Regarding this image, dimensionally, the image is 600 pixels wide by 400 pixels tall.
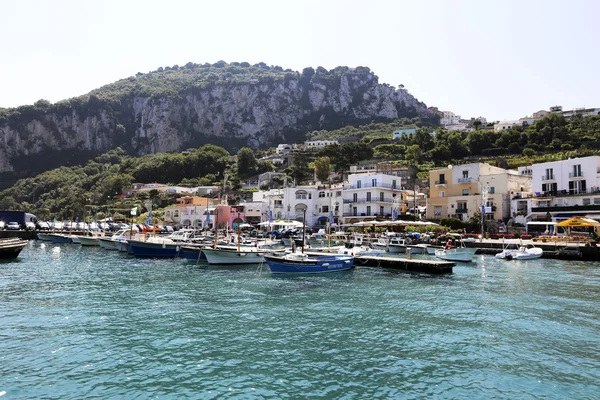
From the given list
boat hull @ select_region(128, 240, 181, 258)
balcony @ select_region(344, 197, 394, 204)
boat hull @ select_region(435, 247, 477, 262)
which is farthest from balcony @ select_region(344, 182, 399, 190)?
boat hull @ select_region(128, 240, 181, 258)

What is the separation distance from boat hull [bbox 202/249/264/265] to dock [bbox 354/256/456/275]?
30.6 ft

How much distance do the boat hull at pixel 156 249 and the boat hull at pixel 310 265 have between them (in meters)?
16.6

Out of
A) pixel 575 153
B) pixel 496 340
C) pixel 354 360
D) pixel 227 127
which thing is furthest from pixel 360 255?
pixel 227 127

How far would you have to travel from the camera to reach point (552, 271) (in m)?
31.1

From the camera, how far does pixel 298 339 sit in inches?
555

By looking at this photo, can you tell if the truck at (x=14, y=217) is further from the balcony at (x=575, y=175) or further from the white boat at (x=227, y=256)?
the balcony at (x=575, y=175)

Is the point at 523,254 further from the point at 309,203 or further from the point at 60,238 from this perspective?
the point at 60,238

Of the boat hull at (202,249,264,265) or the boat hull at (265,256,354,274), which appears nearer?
the boat hull at (265,256,354,274)

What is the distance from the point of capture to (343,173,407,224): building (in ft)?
224

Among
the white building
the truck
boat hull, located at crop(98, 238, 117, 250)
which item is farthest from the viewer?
the truck

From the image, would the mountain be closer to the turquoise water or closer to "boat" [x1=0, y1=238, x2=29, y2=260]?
"boat" [x1=0, y1=238, x2=29, y2=260]

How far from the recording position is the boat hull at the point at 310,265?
96.1 feet

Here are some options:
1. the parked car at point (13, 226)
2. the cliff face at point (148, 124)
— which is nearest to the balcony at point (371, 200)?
the parked car at point (13, 226)

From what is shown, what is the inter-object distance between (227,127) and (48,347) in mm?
187369
